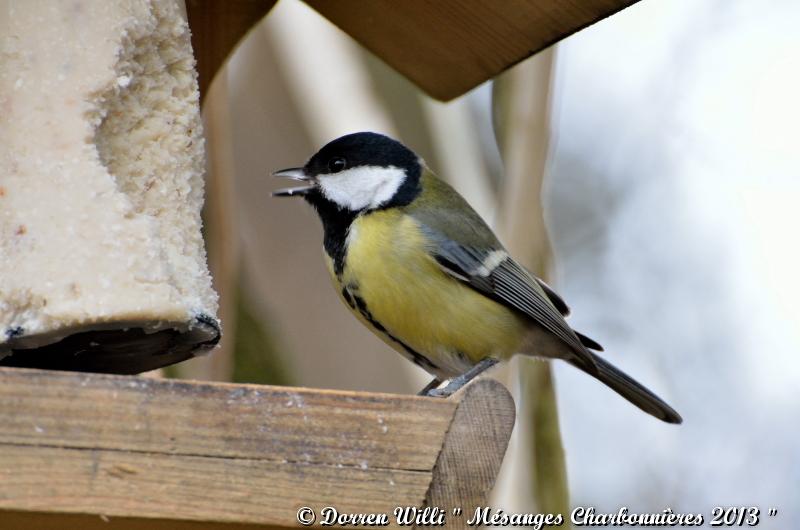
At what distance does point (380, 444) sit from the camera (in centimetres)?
136

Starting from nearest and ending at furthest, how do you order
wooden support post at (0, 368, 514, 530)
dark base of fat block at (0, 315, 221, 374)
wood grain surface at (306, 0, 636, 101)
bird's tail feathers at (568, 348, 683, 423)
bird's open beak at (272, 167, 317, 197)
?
wooden support post at (0, 368, 514, 530) → dark base of fat block at (0, 315, 221, 374) → wood grain surface at (306, 0, 636, 101) → bird's open beak at (272, 167, 317, 197) → bird's tail feathers at (568, 348, 683, 423)

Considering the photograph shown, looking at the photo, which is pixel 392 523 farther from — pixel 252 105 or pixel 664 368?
pixel 664 368

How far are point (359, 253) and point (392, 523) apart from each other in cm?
103

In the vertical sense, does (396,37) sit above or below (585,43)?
above

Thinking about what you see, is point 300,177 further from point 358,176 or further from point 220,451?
point 220,451

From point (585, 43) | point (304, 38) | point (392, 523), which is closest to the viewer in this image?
point (392, 523)

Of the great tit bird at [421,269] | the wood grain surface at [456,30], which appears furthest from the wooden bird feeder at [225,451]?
the wood grain surface at [456,30]

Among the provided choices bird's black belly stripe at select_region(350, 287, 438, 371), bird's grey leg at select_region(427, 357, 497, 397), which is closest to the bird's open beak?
bird's black belly stripe at select_region(350, 287, 438, 371)

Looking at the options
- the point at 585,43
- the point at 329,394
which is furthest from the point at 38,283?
the point at 585,43

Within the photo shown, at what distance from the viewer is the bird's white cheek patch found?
8.02ft

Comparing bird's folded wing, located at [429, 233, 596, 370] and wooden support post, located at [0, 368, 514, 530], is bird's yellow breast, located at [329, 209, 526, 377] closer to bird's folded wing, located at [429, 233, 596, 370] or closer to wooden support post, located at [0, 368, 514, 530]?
bird's folded wing, located at [429, 233, 596, 370]

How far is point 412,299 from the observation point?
2.27 meters

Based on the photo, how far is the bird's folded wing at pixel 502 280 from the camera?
2354 mm

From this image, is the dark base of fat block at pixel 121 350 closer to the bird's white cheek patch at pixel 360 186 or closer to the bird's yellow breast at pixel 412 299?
the bird's yellow breast at pixel 412 299
